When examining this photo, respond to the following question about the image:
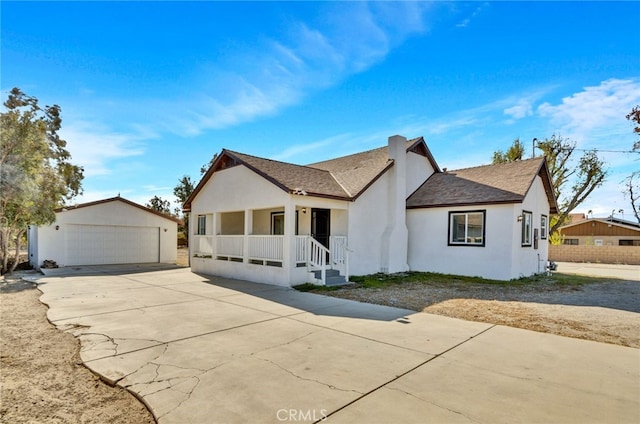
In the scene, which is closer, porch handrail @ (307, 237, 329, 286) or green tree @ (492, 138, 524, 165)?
porch handrail @ (307, 237, 329, 286)

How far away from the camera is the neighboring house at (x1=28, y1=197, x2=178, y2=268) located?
16.4m

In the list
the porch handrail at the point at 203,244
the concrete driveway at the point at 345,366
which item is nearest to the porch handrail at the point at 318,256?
the concrete driveway at the point at 345,366

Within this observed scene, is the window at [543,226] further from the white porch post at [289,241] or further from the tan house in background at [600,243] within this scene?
the tan house in background at [600,243]

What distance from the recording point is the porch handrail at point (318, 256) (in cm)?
1122

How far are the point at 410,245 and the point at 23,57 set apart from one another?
14927mm

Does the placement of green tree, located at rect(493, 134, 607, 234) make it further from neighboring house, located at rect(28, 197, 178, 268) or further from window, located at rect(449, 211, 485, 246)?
neighboring house, located at rect(28, 197, 178, 268)

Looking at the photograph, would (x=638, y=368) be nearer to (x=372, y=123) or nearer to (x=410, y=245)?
(x=410, y=245)

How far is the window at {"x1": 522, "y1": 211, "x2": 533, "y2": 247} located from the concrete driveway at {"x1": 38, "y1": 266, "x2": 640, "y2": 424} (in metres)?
8.18

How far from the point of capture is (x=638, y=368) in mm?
4426

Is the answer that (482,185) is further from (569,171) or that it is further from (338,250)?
(569,171)

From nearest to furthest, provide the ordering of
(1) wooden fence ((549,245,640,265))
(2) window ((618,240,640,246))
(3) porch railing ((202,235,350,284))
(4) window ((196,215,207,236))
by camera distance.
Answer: (3) porch railing ((202,235,350,284)) → (4) window ((196,215,207,236)) → (1) wooden fence ((549,245,640,265)) → (2) window ((618,240,640,246))

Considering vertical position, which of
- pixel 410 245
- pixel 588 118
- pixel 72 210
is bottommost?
pixel 410 245

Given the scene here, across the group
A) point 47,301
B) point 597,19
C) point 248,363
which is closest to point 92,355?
point 248,363

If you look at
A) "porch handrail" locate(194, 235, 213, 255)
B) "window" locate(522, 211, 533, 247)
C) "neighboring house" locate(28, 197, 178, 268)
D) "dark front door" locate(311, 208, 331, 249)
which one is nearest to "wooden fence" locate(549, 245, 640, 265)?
"window" locate(522, 211, 533, 247)
